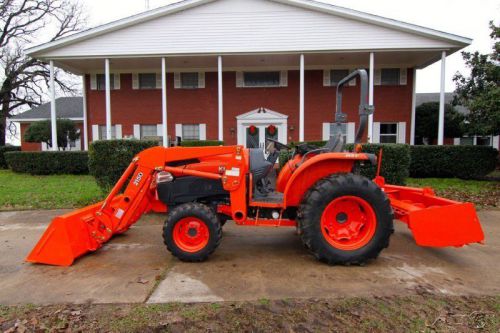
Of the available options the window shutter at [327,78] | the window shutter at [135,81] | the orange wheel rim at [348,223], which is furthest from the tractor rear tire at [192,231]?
the window shutter at [135,81]

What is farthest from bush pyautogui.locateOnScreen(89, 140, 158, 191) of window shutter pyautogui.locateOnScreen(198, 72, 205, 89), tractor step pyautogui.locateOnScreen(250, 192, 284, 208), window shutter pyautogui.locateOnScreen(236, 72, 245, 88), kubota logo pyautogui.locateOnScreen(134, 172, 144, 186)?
window shutter pyautogui.locateOnScreen(236, 72, 245, 88)

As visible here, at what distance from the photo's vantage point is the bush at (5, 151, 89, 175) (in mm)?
13820

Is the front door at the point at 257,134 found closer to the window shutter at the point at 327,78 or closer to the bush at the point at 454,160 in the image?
the window shutter at the point at 327,78

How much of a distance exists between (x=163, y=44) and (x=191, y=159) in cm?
1105

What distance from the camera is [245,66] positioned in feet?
52.5

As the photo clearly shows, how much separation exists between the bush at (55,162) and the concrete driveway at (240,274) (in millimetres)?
9441

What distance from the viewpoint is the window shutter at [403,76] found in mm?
15820

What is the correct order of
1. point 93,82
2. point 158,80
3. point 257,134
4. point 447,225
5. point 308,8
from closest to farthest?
point 447,225, point 308,8, point 257,134, point 158,80, point 93,82

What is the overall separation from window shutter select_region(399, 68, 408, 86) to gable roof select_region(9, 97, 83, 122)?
1915 centimetres

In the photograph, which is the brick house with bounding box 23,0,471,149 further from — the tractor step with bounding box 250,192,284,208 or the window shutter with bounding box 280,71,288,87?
the tractor step with bounding box 250,192,284,208

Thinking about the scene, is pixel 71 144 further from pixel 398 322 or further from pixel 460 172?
pixel 398 322

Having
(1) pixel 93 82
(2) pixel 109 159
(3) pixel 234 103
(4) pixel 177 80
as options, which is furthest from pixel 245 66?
(2) pixel 109 159

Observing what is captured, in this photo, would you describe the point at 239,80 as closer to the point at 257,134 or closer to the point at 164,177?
the point at 257,134

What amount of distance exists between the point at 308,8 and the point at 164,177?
11.7 metres
